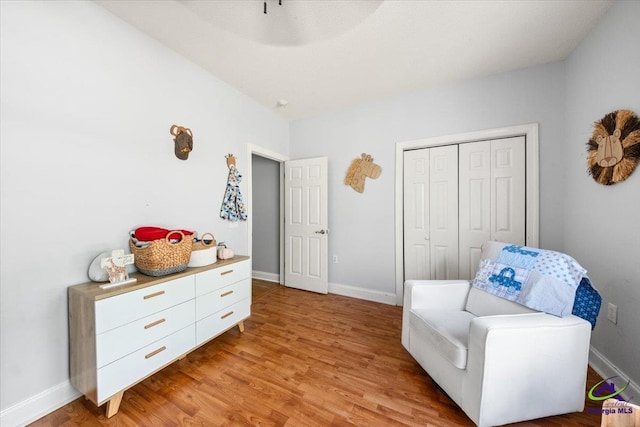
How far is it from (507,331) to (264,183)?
3414 millimetres

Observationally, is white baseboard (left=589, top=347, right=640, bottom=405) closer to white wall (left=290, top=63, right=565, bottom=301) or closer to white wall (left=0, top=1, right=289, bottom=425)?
white wall (left=290, top=63, right=565, bottom=301)

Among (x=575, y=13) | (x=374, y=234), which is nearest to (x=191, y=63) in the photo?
(x=374, y=234)

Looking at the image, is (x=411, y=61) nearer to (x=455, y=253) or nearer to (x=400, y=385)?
(x=455, y=253)

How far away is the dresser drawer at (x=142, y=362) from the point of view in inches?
49.5

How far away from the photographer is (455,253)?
8.54ft

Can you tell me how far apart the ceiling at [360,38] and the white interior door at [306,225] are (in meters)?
1.01

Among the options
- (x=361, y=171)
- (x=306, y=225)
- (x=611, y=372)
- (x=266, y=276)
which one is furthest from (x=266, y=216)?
(x=611, y=372)

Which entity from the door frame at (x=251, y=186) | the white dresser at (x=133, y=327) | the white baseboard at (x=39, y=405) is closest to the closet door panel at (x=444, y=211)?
the door frame at (x=251, y=186)

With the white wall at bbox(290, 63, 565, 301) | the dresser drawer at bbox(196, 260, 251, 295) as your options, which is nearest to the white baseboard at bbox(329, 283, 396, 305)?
the white wall at bbox(290, 63, 565, 301)

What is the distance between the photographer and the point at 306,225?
3301 mm

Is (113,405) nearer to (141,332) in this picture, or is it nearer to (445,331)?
(141,332)

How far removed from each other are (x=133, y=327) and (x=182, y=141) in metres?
1.46

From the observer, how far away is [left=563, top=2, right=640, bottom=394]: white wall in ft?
4.58

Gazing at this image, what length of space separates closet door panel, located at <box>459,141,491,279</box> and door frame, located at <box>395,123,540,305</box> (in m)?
0.11
